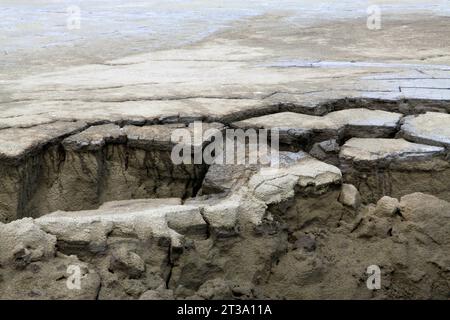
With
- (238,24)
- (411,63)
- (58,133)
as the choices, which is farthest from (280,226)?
(238,24)

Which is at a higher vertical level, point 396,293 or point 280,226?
point 280,226

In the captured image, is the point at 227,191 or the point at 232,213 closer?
the point at 232,213

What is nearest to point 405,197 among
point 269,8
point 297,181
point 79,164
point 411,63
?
point 297,181

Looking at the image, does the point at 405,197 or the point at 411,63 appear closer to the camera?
the point at 405,197

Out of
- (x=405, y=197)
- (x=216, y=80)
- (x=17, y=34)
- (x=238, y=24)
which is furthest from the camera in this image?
(x=238, y=24)
